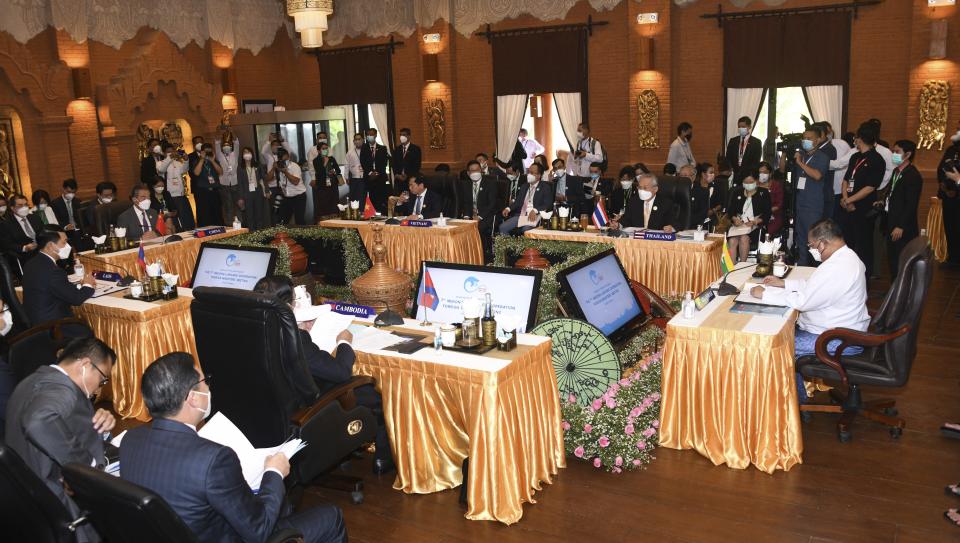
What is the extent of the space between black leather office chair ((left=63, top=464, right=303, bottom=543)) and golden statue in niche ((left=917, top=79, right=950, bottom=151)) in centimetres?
1117

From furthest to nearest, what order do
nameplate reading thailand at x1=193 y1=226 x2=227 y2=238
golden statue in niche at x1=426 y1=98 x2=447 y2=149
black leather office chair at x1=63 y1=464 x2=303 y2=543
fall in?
golden statue in niche at x1=426 y1=98 x2=447 y2=149 → nameplate reading thailand at x1=193 y1=226 x2=227 y2=238 → black leather office chair at x1=63 y1=464 x2=303 y2=543

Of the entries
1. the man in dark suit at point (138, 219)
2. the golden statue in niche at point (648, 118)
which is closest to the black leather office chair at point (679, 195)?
the golden statue in niche at point (648, 118)

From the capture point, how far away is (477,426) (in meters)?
3.91

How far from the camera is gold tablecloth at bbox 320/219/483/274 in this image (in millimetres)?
8789

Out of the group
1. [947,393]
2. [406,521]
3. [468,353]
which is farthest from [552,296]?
[947,393]

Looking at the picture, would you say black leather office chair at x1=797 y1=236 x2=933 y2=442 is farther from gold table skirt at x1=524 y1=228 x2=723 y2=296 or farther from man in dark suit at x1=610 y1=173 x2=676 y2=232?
man in dark suit at x1=610 y1=173 x2=676 y2=232

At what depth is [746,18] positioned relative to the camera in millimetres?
12023

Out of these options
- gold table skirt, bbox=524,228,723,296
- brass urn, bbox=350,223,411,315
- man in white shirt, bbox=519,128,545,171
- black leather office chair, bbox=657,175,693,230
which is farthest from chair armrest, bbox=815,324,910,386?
man in white shirt, bbox=519,128,545,171

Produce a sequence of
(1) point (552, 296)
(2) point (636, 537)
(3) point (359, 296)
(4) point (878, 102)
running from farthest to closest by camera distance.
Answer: (4) point (878, 102)
(3) point (359, 296)
(1) point (552, 296)
(2) point (636, 537)

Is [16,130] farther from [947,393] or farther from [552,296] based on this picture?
[947,393]

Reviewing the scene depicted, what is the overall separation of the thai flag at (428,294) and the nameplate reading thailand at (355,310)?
32 centimetres

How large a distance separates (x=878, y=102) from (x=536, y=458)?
961 cm

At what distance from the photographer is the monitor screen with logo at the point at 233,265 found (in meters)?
6.32

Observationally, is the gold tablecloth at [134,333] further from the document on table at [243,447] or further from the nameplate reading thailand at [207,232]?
the document on table at [243,447]
